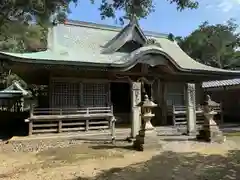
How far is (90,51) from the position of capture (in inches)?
594

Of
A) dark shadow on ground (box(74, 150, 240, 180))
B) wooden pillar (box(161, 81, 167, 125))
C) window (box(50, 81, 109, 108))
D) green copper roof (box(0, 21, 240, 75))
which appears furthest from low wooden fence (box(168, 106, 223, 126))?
dark shadow on ground (box(74, 150, 240, 180))

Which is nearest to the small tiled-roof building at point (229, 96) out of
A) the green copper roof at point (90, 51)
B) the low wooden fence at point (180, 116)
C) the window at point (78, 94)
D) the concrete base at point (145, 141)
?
the green copper roof at point (90, 51)

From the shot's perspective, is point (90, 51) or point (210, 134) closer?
point (210, 134)

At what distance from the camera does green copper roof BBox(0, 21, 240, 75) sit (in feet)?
40.0

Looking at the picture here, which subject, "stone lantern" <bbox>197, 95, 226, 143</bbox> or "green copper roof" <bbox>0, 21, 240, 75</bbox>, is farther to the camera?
"green copper roof" <bbox>0, 21, 240, 75</bbox>

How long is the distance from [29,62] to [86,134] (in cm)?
384

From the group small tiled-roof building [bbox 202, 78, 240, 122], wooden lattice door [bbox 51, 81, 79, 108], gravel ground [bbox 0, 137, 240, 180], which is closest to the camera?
gravel ground [bbox 0, 137, 240, 180]

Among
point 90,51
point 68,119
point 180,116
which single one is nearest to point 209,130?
point 180,116

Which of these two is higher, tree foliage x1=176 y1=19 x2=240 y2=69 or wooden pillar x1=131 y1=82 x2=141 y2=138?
tree foliage x1=176 y1=19 x2=240 y2=69

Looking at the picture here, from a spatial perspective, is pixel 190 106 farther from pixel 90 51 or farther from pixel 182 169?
pixel 90 51

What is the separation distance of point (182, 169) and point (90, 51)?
32.7 feet

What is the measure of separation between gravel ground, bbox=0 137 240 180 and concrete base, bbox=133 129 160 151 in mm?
273

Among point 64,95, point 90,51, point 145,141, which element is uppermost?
point 90,51

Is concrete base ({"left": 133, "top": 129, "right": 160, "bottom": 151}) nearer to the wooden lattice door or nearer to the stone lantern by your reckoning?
the stone lantern
